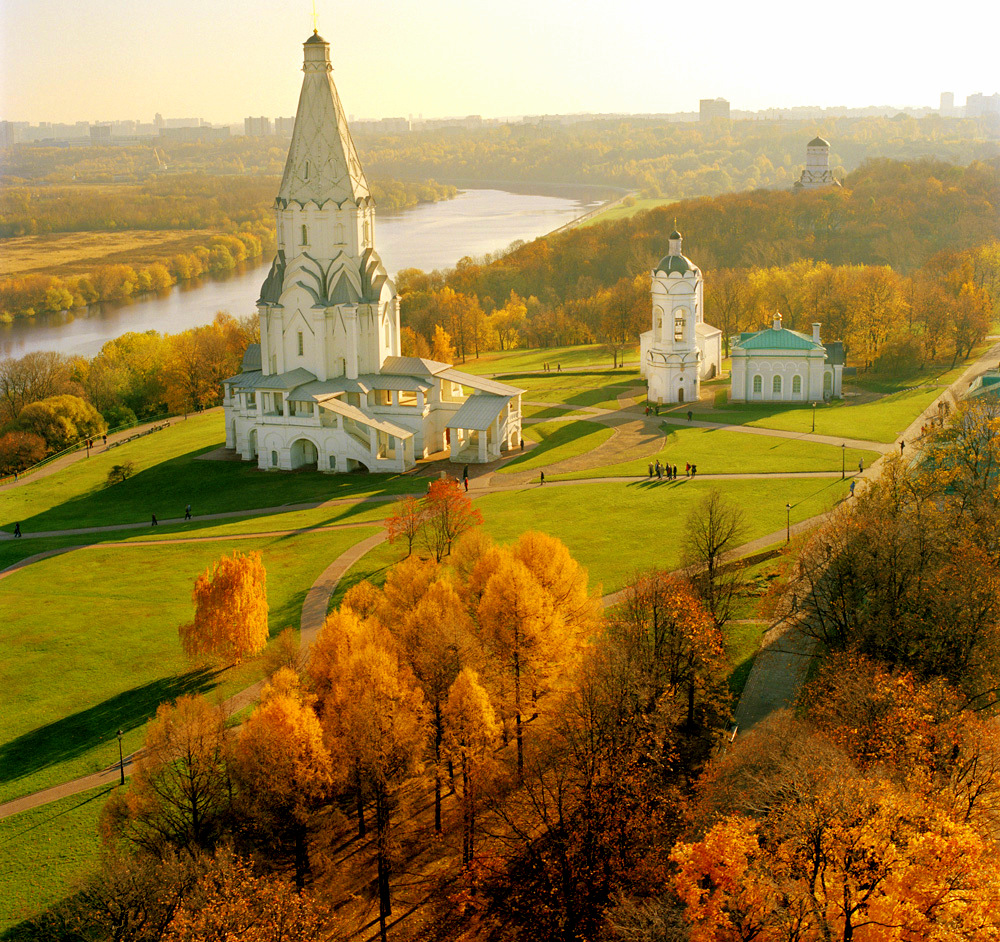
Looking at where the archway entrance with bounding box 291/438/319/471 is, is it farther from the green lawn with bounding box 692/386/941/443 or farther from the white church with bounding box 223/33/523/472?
the green lawn with bounding box 692/386/941/443

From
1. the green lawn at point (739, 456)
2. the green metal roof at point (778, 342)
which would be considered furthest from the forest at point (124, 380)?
the green metal roof at point (778, 342)

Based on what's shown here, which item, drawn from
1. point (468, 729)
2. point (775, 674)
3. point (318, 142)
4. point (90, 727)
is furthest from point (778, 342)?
point (90, 727)

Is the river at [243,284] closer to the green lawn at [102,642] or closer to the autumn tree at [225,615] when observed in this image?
the green lawn at [102,642]

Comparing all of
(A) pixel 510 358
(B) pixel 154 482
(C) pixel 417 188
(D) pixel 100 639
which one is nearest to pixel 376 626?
(D) pixel 100 639

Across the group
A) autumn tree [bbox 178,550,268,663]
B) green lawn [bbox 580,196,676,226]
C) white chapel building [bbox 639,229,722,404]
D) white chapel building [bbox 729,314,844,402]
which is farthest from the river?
autumn tree [bbox 178,550,268,663]

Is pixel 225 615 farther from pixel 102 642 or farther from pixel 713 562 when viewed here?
pixel 713 562
